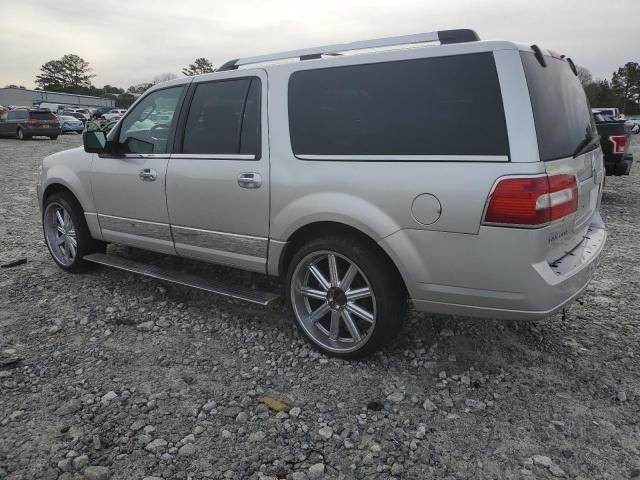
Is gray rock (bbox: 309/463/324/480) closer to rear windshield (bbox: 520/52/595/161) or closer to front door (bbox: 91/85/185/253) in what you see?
rear windshield (bbox: 520/52/595/161)

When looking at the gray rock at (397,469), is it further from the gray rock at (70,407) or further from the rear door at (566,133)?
the gray rock at (70,407)

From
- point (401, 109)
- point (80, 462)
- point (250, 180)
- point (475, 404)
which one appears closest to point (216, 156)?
point (250, 180)

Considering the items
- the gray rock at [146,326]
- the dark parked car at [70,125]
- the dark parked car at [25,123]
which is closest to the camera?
the gray rock at [146,326]

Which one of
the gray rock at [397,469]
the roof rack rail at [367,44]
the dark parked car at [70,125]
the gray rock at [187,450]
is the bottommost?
the gray rock at [187,450]

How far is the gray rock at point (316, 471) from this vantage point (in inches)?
90.6

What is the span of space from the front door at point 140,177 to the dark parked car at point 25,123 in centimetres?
2422

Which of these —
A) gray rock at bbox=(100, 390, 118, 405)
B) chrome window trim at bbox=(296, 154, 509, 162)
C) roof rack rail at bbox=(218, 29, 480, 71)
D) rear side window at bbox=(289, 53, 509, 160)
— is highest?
roof rack rail at bbox=(218, 29, 480, 71)

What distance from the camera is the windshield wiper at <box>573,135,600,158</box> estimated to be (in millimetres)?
2924

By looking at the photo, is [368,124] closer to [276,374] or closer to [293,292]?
[293,292]

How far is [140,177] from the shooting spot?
4129mm

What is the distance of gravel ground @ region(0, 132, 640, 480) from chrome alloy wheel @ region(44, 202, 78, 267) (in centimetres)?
68

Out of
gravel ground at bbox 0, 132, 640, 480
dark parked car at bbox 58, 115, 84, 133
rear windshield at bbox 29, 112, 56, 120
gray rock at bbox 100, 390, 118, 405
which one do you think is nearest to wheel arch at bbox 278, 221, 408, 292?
gravel ground at bbox 0, 132, 640, 480

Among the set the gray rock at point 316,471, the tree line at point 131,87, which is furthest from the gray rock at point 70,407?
the tree line at point 131,87

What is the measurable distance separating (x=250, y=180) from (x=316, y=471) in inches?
74.3
